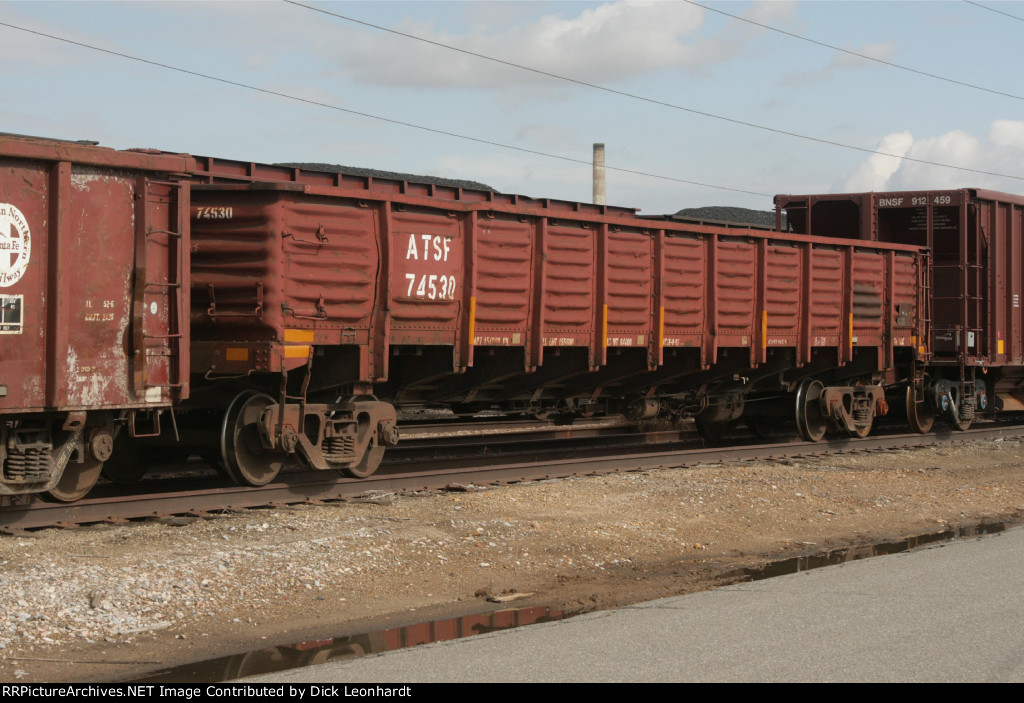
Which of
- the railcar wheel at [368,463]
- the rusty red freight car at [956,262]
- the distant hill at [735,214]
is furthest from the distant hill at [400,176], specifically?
the railcar wheel at [368,463]

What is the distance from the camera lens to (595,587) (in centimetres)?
791

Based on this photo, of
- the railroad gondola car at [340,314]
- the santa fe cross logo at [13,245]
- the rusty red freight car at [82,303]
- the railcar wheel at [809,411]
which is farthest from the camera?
the railcar wheel at [809,411]

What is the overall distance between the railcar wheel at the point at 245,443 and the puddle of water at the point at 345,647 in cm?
406

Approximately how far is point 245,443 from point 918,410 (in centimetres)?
1242

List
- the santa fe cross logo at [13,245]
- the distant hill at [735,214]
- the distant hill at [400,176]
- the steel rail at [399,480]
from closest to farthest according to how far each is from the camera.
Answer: the santa fe cross logo at [13,245] → the steel rail at [399,480] → the distant hill at [400,176] → the distant hill at [735,214]

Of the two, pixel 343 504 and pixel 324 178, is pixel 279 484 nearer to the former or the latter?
pixel 343 504

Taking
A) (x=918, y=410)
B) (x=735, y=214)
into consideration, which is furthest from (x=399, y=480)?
(x=735, y=214)

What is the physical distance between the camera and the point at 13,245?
8.23 metres

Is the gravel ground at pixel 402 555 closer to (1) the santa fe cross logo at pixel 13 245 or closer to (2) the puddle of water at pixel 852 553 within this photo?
(2) the puddle of water at pixel 852 553

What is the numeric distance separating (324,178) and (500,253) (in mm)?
2982

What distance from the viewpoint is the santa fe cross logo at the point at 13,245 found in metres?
8.16

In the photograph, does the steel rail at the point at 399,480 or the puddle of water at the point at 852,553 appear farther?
the steel rail at the point at 399,480

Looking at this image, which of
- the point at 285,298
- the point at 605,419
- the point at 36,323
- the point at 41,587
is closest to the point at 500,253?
the point at 285,298

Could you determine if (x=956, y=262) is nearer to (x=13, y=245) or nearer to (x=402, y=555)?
(x=402, y=555)
